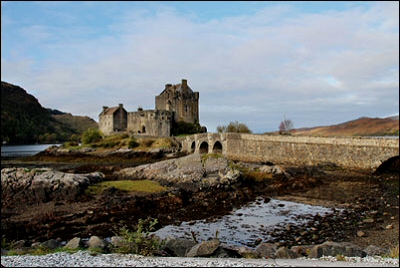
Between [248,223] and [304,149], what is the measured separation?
2101cm

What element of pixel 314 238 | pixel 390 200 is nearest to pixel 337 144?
pixel 390 200

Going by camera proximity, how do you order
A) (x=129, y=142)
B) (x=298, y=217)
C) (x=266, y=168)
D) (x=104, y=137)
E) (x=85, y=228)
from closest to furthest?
(x=85, y=228)
(x=298, y=217)
(x=266, y=168)
(x=129, y=142)
(x=104, y=137)

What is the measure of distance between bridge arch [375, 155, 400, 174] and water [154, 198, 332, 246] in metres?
12.6

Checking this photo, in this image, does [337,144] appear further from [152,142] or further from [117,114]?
[117,114]

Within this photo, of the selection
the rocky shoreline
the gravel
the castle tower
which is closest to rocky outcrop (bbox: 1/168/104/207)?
the rocky shoreline

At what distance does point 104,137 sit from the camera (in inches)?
2491

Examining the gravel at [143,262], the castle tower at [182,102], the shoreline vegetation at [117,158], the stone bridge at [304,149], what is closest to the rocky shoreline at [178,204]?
the shoreline vegetation at [117,158]

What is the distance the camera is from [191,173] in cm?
2389

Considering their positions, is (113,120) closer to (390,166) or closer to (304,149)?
(304,149)

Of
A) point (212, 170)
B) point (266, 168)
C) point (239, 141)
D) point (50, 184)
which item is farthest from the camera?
point (239, 141)

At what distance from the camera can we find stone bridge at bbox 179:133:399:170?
26.4 metres

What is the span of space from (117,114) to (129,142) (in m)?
14.6

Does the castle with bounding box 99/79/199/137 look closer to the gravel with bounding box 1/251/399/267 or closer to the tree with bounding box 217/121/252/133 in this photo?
the tree with bounding box 217/121/252/133

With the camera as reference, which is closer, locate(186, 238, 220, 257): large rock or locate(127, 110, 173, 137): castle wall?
locate(186, 238, 220, 257): large rock
